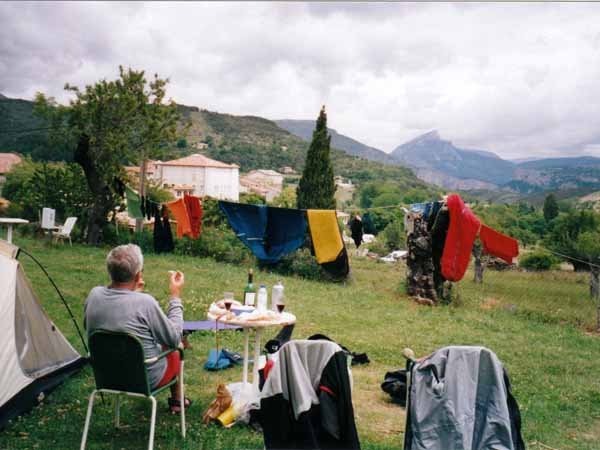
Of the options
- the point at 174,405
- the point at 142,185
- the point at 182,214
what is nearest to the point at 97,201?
the point at 142,185

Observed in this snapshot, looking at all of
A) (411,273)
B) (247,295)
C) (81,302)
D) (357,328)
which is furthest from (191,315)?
(411,273)

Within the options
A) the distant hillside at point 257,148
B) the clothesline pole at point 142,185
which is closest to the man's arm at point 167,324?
the clothesline pole at point 142,185

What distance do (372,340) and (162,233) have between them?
7115mm

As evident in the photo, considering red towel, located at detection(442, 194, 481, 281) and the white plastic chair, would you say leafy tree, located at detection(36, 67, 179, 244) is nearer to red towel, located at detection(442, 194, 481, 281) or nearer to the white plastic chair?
the white plastic chair

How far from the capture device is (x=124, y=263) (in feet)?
10.1

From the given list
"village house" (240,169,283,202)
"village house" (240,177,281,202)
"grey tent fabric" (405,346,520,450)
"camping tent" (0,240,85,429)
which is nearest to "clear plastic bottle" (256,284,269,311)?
"grey tent fabric" (405,346,520,450)

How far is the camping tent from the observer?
3717mm

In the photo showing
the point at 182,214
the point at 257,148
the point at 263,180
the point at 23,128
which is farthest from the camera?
the point at 257,148

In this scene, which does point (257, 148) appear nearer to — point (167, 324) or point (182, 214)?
point (182, 214)

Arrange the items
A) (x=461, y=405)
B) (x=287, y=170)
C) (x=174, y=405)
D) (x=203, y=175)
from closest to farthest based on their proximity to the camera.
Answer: (x=461, y=405) < (x=174, y=405) < (x=203, y=175) < (x=287, y=170)

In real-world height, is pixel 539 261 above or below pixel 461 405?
below

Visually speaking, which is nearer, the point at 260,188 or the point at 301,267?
the point at 301,267

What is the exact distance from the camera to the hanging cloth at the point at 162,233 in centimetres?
1118

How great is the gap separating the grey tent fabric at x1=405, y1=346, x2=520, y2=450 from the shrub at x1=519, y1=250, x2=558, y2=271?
765 inches
